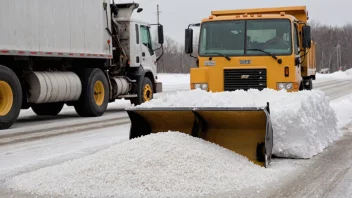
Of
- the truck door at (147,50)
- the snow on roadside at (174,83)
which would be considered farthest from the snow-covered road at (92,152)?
the snow on roadside at (174,83)

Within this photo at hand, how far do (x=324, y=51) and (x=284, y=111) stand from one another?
10517cm

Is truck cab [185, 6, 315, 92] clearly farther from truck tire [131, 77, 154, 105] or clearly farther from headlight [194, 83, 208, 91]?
truck tire [131, 77, 154, 105]

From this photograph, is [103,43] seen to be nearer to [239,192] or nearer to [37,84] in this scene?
[37,84]

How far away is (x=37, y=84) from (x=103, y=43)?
318 cm

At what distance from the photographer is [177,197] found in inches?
204

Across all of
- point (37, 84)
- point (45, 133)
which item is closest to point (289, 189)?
point (45, 133)

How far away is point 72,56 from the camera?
13734 mm

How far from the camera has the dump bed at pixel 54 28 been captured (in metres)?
→ 11.6

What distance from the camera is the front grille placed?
32.6 feet

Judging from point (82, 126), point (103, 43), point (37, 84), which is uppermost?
point (103, 43)

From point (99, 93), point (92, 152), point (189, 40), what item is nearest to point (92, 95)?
point (99, 93)

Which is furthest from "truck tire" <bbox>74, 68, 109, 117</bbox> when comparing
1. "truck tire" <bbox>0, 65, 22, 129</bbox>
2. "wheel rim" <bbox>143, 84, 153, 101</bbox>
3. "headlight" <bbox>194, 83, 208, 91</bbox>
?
"headlight" <bbox>194, 83, 208, 91</bbox>

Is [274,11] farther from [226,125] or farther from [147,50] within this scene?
[226,125]

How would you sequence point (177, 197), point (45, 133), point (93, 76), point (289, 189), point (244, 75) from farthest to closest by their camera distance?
point (93, 76) < point (45, 133) < point (244, 75) < point (289, 189) < point (177, 197)
